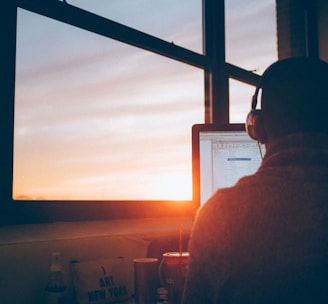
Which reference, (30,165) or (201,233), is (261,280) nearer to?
(201,233)

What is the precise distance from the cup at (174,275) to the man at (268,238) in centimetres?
55

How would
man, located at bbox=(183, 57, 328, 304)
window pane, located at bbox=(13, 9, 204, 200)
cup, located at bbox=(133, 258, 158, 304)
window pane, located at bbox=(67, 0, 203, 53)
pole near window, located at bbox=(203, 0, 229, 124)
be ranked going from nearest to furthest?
man, located at bbox=(183, 57, 328, 304), cup, located at bbox=(133, 258, 158, 304), window pane, located at bbox=(13, 9, 204, 200), window pane, located at bbox=(67, 0, 203, 53), pole near window, located at bbox=(203, 0, 229, 124)

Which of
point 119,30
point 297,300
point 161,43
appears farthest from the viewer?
point 161,43

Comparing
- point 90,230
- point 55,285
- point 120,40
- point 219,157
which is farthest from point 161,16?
point 55,285

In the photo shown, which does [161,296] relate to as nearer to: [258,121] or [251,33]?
[258,121]

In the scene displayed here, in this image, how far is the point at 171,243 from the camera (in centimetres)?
175

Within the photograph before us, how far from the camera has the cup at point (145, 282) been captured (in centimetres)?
140

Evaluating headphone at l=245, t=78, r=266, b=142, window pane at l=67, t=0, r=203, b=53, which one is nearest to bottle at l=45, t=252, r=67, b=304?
headphone at l=245, t=78, r=266, b=142

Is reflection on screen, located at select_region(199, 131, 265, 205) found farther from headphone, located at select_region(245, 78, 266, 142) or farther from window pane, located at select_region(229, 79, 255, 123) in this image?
window pane, located at select_region(229, 79, 255, 123)

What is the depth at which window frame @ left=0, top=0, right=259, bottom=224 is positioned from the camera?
5.14ft

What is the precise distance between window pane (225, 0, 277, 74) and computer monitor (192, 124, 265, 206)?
1012 millimetres

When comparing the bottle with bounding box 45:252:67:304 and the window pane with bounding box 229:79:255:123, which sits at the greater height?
the window pane with bounding box 229:79:255:123

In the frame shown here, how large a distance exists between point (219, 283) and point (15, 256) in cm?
74

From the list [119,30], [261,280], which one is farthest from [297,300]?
[119,30]
